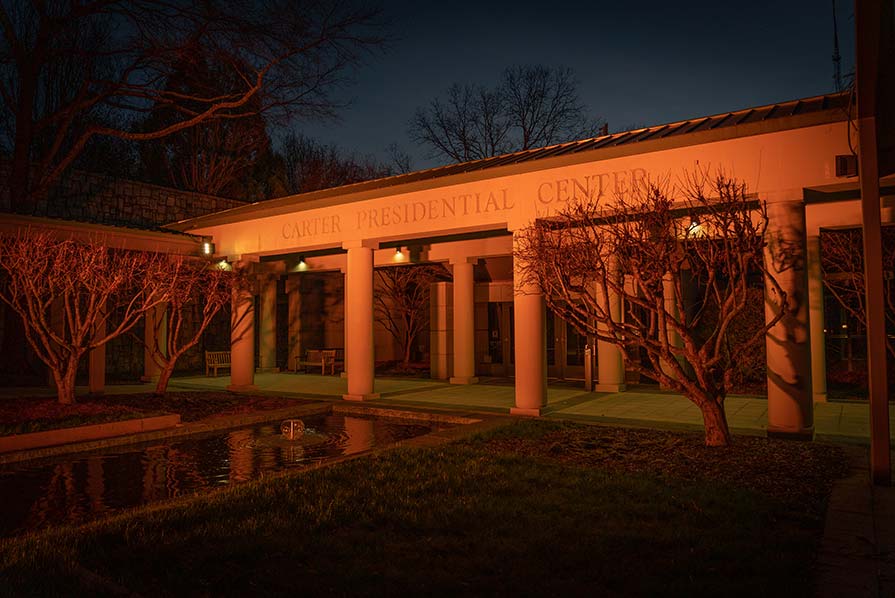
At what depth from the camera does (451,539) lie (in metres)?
4.57

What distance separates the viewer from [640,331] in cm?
799

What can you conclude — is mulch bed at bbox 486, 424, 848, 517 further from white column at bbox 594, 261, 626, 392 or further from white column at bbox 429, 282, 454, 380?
white column at bbox 429, 282, 454, 380

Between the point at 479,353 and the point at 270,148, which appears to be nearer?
the point at 479,353

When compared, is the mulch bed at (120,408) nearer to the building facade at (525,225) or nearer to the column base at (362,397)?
the column base at (362,397)

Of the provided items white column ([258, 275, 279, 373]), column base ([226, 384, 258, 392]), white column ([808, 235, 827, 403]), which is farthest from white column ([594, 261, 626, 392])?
white column ([258, 275, 279, 373])

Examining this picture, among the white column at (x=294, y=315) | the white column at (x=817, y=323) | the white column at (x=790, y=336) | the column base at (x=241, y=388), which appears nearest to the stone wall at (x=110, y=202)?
the white column at (x=294, y=315)

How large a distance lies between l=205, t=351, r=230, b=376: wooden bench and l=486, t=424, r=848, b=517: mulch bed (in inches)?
590

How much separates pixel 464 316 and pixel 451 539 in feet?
41.0

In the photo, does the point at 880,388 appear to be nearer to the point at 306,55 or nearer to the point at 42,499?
the point at 42,499

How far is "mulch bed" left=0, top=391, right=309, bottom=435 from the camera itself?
29.9 ft

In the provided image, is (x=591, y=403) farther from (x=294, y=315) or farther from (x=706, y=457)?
(x=294, y=315)

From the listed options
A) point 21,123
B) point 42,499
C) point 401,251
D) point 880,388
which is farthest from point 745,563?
point 21,123

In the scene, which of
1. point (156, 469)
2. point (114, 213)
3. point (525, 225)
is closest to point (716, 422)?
point (525, 225)

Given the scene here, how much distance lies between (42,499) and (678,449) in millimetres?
6948
